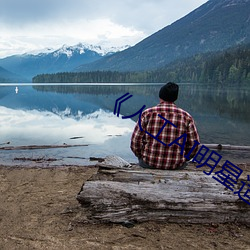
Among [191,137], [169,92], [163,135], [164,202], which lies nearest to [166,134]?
[163,135]

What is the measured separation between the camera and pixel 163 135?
5.53 m

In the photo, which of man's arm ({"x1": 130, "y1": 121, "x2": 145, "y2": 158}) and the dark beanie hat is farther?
man's arm ({"x1": 130, "y1": 121, "x2": 145, "y2": 158})

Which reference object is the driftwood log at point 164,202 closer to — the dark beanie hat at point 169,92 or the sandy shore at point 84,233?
the sandy shore at point 84,233

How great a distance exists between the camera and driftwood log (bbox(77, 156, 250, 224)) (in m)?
5.39

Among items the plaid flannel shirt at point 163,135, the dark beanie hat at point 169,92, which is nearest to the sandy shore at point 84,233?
the plaid flannel shirt at point 163,135

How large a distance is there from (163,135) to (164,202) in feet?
3.93

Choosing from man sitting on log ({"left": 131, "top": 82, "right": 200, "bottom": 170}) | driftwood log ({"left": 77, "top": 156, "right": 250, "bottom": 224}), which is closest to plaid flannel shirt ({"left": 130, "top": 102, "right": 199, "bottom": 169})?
man sitting on log ({"left": 131, "top": 82, "right": 200, "bottom": 170})

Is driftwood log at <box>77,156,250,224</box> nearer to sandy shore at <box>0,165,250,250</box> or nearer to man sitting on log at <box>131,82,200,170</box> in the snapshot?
sandy shore at <box>0,165,250,250</box>

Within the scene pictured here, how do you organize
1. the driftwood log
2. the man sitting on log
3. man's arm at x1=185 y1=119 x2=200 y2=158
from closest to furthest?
the driftwood log → the man sitting on log → man's arm at x1=185 y1=119 x2=200 y2=158

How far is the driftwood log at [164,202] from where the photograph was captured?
5387 mm

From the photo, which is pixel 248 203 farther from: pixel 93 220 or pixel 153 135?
pixel 93 220

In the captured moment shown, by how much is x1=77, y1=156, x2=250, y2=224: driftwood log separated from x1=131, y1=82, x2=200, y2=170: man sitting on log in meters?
0.46

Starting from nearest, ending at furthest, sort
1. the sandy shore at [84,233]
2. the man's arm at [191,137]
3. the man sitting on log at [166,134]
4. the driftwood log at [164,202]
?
the sandy shore at [84,233]
the driftwood log at [164,202]
the man sitting on log at [166,134]
the man's arm at [191,137]

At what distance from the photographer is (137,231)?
5.23 m
